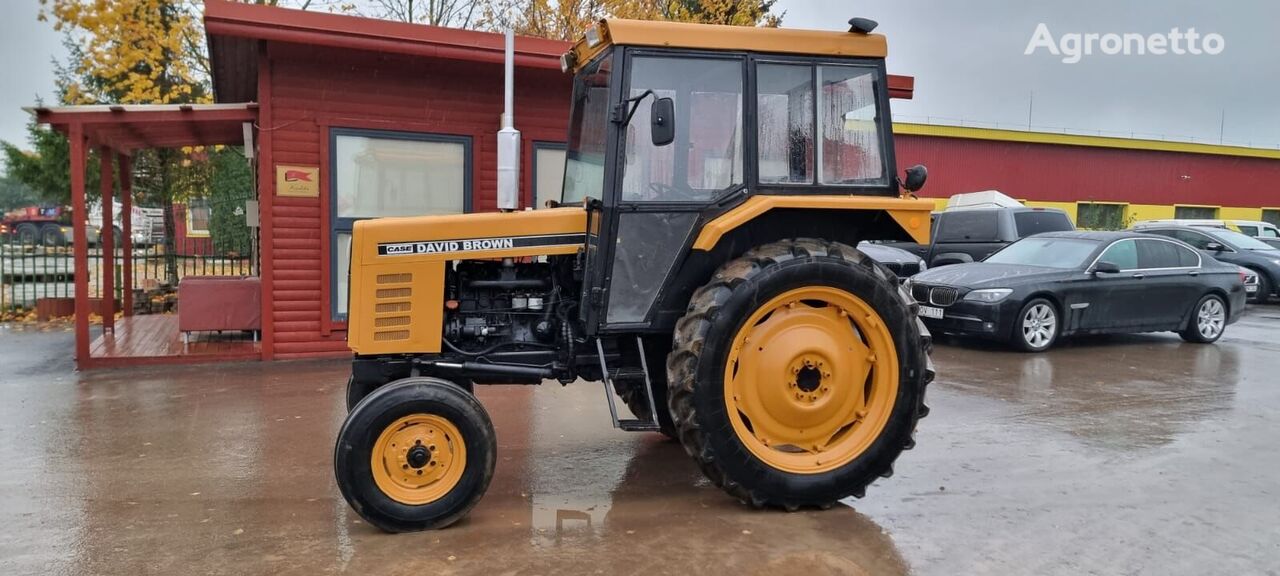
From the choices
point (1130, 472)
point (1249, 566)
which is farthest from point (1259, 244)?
point (1249, 566)

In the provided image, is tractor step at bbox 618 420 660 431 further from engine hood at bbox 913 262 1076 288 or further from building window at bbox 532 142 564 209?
engine hood at bbox 913 262 1076 288

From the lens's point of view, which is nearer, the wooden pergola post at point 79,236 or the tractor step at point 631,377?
the tractor step at point 631,377

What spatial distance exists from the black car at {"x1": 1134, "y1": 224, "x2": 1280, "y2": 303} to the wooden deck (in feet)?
50.7

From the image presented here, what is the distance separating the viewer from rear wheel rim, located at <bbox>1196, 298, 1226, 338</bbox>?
35.2 ft

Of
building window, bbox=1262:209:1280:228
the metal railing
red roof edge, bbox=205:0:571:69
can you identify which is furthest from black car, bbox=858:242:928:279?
building window, bbox=1262:209:1280:228

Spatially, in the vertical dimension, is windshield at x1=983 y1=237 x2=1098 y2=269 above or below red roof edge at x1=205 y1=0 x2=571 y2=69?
below

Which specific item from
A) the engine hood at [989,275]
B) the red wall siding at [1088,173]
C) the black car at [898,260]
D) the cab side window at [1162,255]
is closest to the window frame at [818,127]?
the engine hood at [989,275]

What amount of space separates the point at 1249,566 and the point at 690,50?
355 centimetres

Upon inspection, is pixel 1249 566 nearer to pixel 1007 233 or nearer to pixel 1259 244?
pixel 1007 233

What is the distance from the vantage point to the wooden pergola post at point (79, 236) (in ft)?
27.8

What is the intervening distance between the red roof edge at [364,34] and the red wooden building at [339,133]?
0.04 feet

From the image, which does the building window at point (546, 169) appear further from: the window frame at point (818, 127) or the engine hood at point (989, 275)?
the window frame at point (818, 127)

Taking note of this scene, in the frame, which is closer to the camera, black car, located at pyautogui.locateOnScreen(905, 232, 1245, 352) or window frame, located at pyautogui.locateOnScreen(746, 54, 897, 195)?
window frame, located at pyautogui.locateOnScreen(746, 54, 897, 195)

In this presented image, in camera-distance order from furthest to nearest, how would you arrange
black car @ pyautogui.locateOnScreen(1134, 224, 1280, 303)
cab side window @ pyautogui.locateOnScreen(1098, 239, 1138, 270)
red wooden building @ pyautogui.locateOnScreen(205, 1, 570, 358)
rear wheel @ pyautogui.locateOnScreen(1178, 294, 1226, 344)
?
black car @ pyautogui.locateOnScreen(1134, 224, 1280, 303) < rear wheel @ pyautogui.locateOnScreen(1178, 294, 1226, 344) < cab side window @ pyautogui.locateOnScreen(1098, 239, 1138, 270) < red wooden building @ pyautogui.locateOnScreen(205, 1, 570, 358)
